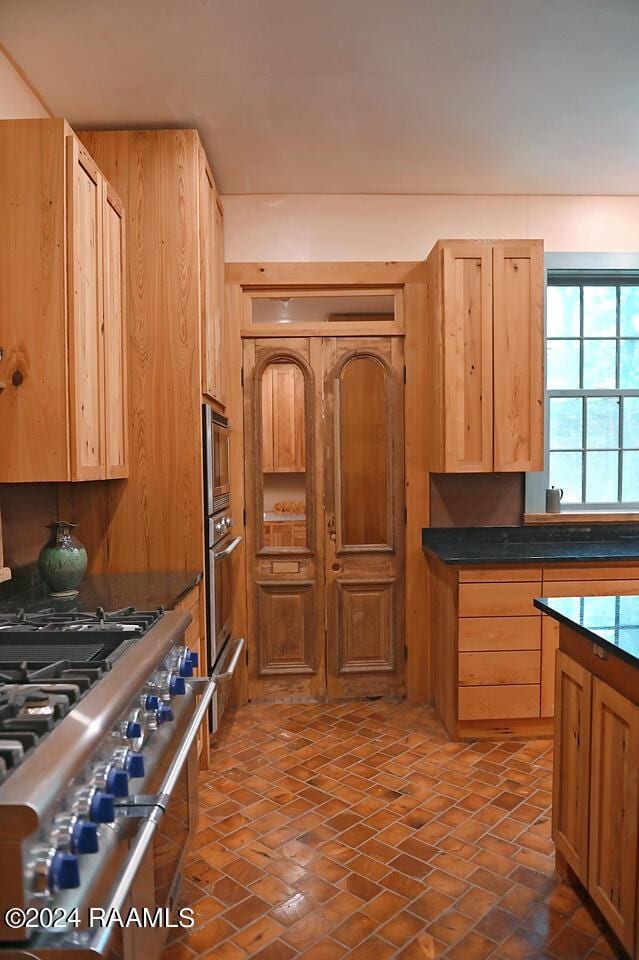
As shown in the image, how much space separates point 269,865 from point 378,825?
1.58ft

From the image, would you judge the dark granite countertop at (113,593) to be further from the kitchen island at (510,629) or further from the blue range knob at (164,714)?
the kitchen island at (510,629)

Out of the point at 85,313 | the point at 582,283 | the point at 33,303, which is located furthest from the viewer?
the point at 582,283

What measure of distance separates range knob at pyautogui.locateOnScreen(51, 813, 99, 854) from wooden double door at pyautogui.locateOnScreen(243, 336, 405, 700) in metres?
2.91

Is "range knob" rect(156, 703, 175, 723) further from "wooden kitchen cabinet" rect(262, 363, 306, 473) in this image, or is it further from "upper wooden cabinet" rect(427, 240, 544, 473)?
"wooden kitchen cabinet" rect(262, 363, 306, 473)

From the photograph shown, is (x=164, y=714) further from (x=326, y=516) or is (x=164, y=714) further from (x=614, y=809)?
(x=326, y=516)

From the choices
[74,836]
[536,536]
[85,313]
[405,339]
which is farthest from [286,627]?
[74,836]

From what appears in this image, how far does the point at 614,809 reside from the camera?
1765 mm

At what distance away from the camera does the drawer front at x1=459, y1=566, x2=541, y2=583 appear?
3.28 meters

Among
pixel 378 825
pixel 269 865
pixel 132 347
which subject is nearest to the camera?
pixel 269 865

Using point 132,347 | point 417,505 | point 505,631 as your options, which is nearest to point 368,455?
point 417,505

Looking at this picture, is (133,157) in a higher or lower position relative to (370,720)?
higher

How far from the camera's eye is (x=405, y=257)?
12.8ft

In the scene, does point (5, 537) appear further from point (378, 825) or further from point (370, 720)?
point (370, 720)

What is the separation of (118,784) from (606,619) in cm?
147
